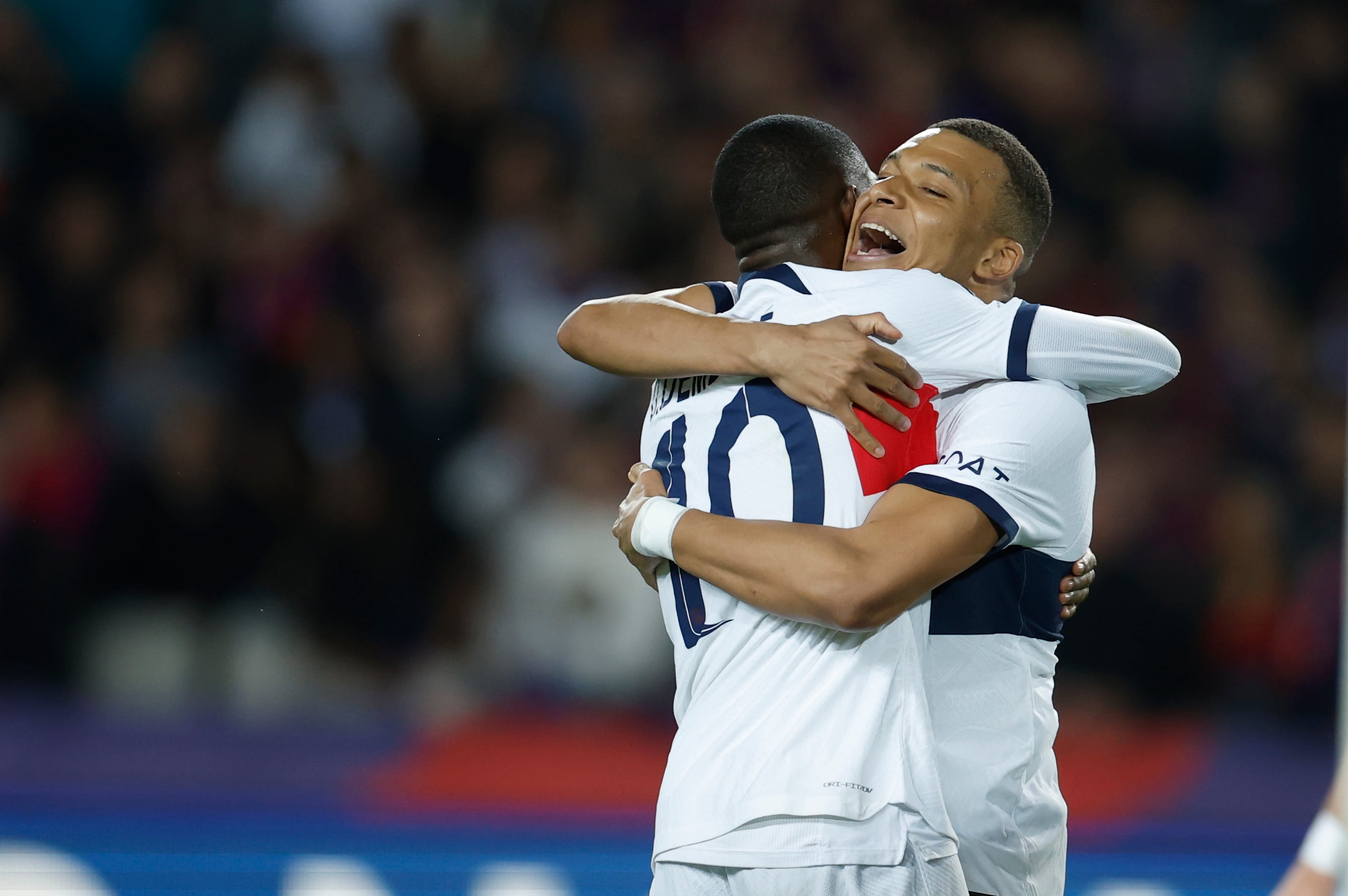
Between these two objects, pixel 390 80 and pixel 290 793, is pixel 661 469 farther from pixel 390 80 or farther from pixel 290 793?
pixel 390 80

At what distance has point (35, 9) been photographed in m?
7.92

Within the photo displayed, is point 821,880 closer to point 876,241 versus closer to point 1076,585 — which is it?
point 1076,585

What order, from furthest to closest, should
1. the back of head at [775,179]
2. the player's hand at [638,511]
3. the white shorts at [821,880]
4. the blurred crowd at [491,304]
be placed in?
the blurred crowd at [491,304] → the back of head at [775,179] → the player's hand at [638,511] → the white shorts at [821,880]

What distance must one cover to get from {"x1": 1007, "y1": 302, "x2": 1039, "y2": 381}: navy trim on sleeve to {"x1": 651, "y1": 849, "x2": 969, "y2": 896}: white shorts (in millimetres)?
795

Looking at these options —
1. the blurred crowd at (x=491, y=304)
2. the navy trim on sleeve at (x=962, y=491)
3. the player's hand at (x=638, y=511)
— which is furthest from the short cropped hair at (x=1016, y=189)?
the blurred crowd at (x=491, y=304)

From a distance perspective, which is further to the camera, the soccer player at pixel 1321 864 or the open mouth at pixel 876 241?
the soccer player at pixel 1321 864

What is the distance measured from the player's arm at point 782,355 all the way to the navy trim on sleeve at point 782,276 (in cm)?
10

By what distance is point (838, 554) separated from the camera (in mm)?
2285

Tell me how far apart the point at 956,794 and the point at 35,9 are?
717 centimetres

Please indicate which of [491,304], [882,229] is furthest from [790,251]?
[491,304]

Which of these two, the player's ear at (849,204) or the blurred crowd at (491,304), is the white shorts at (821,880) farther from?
the blurred crowd at (491,304)

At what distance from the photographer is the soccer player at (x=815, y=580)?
7.41ft

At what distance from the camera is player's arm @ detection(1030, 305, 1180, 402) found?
254cm

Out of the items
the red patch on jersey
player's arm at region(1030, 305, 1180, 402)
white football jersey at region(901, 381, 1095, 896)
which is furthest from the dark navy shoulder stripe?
player's arm at region(1030, 305, 1180, 402)
